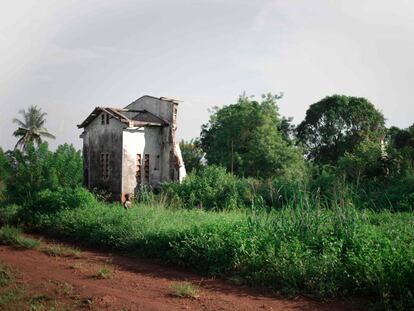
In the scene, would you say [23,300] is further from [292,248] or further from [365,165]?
[365,165]

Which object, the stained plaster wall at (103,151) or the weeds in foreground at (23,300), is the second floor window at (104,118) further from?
the weeds in foreground at (23,300)

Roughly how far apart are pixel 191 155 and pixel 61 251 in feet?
68.0

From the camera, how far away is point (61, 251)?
9117 millimetres

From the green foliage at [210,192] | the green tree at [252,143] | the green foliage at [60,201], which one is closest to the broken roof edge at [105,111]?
the green foliage at [210,192]

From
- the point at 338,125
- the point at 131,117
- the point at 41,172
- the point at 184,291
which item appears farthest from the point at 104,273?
the point at 338,125

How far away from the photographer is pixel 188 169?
2856cm

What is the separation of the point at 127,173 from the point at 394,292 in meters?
14.2

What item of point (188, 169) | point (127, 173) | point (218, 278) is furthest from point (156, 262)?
point (188, 169)

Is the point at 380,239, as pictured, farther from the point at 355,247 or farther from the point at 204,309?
the point at 204,309

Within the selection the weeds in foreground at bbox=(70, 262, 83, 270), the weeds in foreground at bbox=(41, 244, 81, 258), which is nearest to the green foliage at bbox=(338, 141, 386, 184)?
the weeds in foreground at bbox=(41, 244, 81, 258)

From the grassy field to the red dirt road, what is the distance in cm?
34

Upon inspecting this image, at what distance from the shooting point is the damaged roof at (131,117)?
1867 cm

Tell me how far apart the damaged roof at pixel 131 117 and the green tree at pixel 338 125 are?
50.2ft

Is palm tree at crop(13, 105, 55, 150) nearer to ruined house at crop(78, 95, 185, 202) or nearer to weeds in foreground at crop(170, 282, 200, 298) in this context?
ruined house at crop(78, 95, 185, 202)
